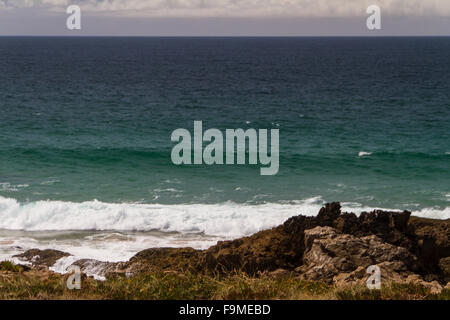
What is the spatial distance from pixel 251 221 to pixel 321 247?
15023 mm

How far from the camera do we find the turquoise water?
1281 inches

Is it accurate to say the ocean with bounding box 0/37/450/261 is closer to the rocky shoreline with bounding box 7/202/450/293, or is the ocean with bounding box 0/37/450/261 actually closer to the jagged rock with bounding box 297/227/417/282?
the rocky shoreline with bounding box 7/202/450/293

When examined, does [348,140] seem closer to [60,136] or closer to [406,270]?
[60,136]

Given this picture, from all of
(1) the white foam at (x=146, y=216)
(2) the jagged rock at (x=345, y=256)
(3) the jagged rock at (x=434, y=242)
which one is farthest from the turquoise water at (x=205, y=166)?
(2) the jagged rock at (x=345, y=256)

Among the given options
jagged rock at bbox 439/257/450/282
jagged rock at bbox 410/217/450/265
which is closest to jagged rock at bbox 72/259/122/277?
jagged rock at bbox 410/217/450/265

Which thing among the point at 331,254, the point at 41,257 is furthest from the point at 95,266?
the point at 331,254

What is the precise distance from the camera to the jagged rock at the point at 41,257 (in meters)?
20.1

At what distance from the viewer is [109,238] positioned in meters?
26.0

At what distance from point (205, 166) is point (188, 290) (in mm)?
29737

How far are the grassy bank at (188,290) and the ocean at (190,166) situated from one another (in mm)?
12416

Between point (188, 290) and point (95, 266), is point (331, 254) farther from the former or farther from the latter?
point (95, 266)

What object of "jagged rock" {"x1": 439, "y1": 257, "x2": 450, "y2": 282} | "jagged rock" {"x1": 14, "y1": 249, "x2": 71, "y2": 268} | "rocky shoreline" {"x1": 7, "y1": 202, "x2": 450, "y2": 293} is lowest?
"jagged rock" {"x1": 14, "y1": 249, "x2": 71, "y2": 268}

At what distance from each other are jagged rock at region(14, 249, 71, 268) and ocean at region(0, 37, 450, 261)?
175cm
